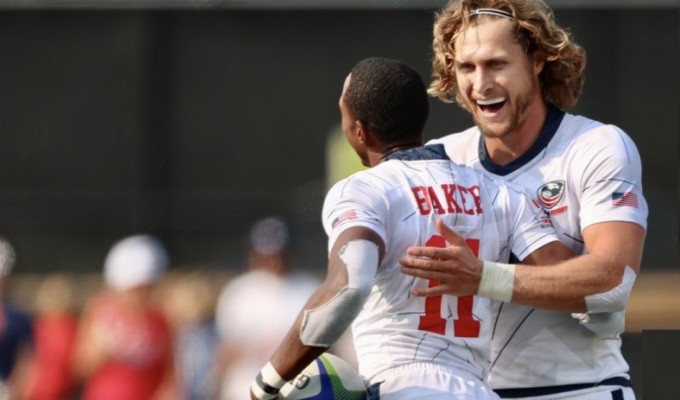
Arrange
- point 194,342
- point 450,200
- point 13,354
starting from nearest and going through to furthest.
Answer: point 450,200 < point 13,354 < point 194,342

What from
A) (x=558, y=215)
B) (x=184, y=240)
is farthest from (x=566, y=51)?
(x=184, y=240)

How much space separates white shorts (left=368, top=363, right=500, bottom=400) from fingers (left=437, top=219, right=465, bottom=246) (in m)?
0.35

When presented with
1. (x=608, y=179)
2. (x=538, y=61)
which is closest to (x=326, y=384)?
(x=608, y=179)

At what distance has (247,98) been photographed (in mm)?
14711

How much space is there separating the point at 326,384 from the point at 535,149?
1.28m

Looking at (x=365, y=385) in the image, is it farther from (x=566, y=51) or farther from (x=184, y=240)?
(x=184, y=240)

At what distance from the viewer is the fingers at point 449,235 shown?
4121 millimetres

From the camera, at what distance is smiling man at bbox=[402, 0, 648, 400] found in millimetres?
4672

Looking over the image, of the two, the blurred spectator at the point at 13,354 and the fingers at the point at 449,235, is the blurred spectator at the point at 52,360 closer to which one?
the blurred spectator at the point at 13,354

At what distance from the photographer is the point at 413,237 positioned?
4215mm

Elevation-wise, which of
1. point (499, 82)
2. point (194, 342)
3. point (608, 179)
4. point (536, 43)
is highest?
point (536, 43)

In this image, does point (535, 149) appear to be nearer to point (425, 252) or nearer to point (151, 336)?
point (425, 252)

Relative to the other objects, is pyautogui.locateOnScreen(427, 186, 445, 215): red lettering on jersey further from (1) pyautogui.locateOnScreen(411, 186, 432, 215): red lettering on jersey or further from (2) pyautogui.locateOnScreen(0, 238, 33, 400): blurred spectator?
(2) pyautogui.locateOnScreen(0, 238, 33, 400): blurred spectator

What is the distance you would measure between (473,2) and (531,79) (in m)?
0.33
